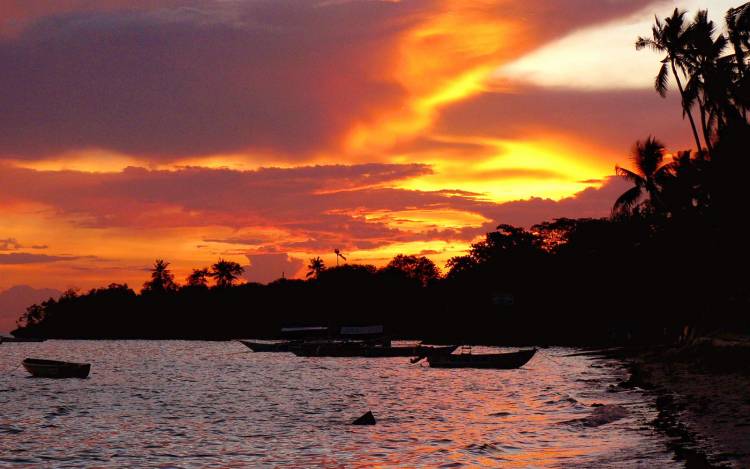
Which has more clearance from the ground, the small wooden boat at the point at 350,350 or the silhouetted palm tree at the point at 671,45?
the silhouetted palm tree at the point at 671,45

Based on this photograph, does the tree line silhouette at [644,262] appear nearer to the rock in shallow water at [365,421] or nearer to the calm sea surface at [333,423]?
the calm sea surface at [333,423]

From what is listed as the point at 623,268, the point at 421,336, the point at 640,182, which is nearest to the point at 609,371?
the point at 640,182

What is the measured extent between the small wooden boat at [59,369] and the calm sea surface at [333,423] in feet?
6.42

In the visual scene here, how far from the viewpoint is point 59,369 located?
7981 cm

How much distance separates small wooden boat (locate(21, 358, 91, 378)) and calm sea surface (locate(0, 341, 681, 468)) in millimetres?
1958

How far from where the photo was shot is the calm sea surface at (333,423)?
29516mm

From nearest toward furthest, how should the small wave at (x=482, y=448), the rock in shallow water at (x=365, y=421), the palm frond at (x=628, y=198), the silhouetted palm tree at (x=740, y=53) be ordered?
the small wave at (x=482, y=448), the rock in shallow water at (x=365, y=421), the silhouetted palm tree at (x=740, y=53), the palm frond at (x=628, y=198)

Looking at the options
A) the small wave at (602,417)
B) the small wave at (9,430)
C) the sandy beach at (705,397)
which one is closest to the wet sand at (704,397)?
the sandy beach at (705,397)

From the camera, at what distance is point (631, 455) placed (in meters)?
25.5

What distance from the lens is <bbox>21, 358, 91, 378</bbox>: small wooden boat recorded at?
79375mm

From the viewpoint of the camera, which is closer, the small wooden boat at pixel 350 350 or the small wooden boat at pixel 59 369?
the small wooden boat at pixel 59 369

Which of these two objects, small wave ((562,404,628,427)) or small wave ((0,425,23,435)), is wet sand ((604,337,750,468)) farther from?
small wave ((0,425,23,435))

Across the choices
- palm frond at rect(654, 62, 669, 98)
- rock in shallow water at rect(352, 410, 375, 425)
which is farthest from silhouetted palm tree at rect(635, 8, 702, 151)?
rock in shallow water at rect(352, 410, 375, 425)

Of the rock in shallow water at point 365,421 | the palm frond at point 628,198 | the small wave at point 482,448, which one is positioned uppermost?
the palm frond at point 628,198
